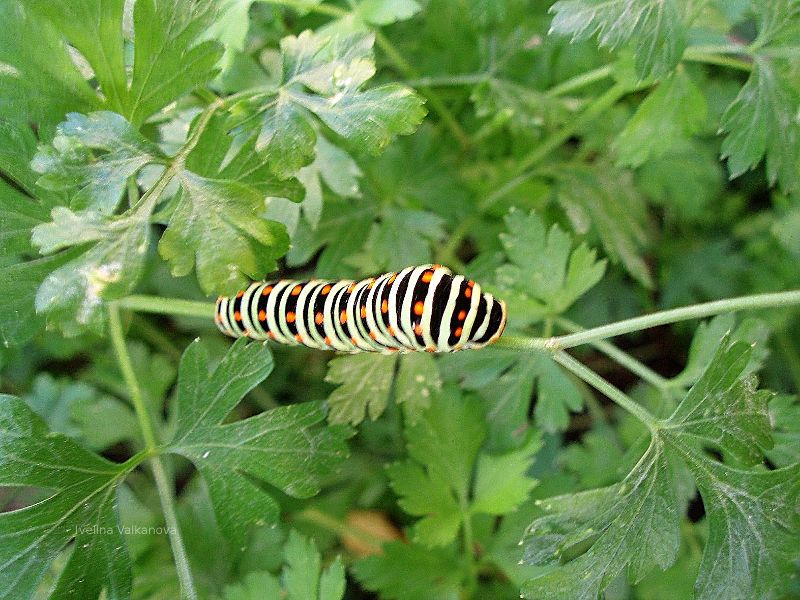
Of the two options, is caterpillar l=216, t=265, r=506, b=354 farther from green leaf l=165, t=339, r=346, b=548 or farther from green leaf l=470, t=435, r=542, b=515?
green leaf l=470, t=435, r=542, b=515

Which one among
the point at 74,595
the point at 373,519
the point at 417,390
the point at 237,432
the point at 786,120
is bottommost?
the point at 373,519

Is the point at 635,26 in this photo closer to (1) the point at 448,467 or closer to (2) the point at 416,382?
(2) the point at 416,382

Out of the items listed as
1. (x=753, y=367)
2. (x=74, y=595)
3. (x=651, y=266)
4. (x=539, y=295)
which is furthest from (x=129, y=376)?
(x=651, y=266)

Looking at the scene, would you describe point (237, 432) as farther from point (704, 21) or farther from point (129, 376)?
point (704, 21)

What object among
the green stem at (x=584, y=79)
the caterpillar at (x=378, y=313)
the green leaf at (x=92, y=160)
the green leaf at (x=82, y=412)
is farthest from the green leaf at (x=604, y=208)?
the green leaf at (x=82, y=412)

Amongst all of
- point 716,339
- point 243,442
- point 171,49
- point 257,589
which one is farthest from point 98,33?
point 716,339

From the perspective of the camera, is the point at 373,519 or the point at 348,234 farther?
the point at 373,519

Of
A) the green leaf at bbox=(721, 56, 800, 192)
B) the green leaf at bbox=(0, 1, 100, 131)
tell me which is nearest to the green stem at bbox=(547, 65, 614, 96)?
the green leaf at bbox=(721, 56, 800, 192)
